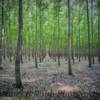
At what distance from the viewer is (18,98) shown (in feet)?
21.8

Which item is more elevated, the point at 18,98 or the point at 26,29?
the point at 26,29

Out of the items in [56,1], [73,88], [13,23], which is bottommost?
[73,88]

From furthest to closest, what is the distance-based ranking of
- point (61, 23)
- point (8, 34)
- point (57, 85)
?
point (61, 23) → point (8, 34) → point (57, 85)

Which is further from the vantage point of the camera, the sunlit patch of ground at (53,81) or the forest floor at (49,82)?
the sunlit patch of ground at (53,81)

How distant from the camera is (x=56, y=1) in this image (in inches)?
880

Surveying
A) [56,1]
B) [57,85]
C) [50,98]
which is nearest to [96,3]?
[56,1]

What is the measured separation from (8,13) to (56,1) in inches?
271

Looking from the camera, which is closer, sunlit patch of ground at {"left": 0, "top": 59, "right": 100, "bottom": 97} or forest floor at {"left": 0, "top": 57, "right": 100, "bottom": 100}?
forest floor at {"left": 0, "top": 57, "right": 100, "bottom": 100}

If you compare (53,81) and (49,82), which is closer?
(49,82)

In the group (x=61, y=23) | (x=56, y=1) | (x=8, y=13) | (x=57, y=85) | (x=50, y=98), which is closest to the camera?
(x=50, y=98)

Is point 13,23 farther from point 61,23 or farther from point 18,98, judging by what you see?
point 18,98

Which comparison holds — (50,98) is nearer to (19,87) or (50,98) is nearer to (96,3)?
(19,87)

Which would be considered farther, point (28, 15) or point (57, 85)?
point (28, 15)

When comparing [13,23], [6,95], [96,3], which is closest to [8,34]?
[13,23]
